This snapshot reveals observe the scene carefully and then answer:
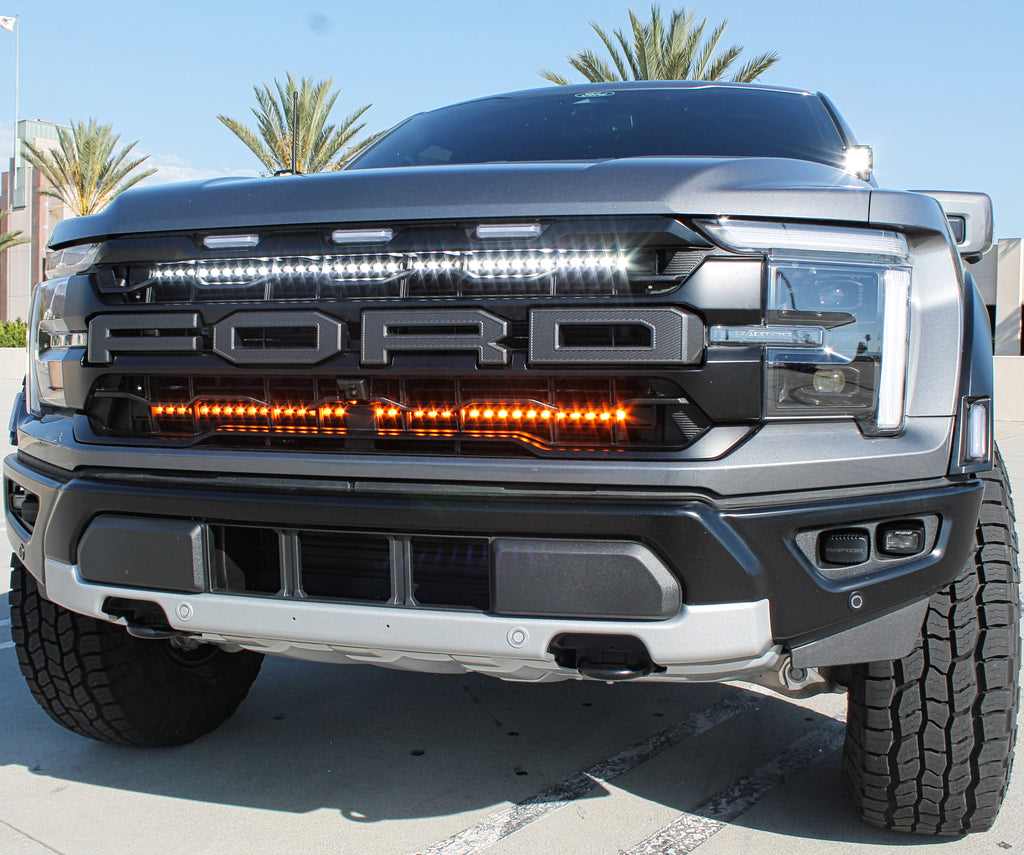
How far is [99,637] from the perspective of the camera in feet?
8.87

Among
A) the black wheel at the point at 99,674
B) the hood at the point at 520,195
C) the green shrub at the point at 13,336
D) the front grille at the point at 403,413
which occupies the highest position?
the hood at the point at 520,195

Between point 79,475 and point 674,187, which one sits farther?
point 79,475

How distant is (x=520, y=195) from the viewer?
2.00 metres

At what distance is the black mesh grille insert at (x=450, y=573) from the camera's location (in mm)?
2037

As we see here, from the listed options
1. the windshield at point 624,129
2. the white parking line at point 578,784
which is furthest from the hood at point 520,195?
the white parking line at point 578,784

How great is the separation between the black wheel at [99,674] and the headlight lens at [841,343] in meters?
1.69

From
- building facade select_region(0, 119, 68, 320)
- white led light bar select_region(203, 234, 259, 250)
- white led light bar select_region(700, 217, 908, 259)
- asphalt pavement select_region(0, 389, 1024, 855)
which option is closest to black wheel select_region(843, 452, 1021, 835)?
asphalt pavement select_region(0, 389, 1024, 855)

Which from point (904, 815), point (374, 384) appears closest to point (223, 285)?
point (374, 384)

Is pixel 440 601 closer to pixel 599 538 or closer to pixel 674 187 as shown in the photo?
pixel 599 538

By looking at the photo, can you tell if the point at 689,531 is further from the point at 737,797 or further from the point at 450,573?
the point at 737,797

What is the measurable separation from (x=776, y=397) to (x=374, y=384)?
0.78 m

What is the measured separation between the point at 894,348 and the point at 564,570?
0.75m

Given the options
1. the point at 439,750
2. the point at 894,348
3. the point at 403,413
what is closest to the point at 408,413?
the point at 403,413

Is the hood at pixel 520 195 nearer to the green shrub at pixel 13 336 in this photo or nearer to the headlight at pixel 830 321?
the headlight at pixel 830 321
